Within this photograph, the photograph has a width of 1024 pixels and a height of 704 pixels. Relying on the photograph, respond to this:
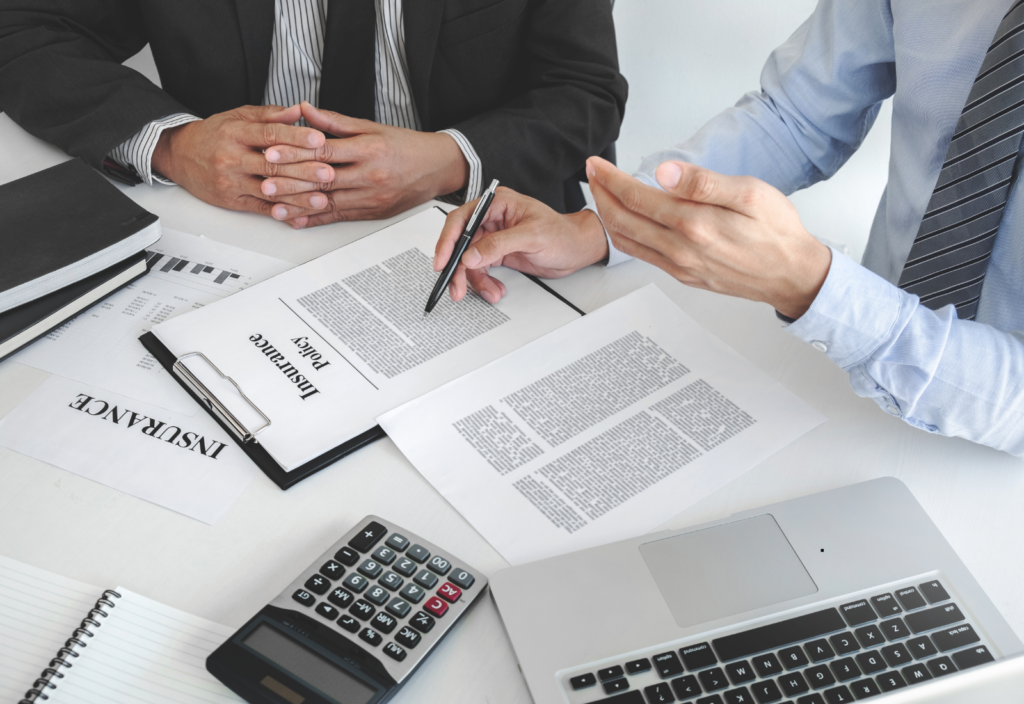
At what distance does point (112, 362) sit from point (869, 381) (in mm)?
733

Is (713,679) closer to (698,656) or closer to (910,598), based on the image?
(698,656)

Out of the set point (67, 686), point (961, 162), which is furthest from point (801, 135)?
point (67, 686)

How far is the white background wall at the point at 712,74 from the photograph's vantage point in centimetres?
151

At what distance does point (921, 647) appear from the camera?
1.64 ft

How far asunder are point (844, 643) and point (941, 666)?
0.06 metres

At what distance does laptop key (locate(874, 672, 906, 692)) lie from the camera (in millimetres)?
479

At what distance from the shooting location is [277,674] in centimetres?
47

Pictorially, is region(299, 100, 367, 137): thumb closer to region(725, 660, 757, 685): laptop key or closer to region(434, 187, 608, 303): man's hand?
region(434, 187, 608, 303): man's hand

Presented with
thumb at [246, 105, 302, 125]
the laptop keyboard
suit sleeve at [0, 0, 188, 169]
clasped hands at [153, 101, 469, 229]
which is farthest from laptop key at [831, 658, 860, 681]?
suit sleeve at [0, 0, 188, 169]

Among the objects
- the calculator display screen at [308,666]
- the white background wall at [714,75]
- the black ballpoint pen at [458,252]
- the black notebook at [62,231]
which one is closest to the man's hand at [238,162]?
the black notebook at [62,231]

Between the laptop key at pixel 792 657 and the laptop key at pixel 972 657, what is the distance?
0.11 meters

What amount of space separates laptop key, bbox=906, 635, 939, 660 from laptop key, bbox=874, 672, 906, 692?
22mm

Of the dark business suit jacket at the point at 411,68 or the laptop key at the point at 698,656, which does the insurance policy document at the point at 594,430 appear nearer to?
the laptop key at the point at 698,656

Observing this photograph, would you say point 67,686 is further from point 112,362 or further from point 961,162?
point 961,162
